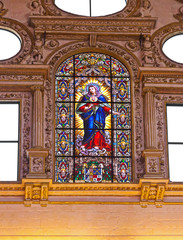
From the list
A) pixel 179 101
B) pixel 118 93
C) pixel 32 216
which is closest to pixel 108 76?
pixel 118 93

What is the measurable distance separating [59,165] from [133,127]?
197 cm

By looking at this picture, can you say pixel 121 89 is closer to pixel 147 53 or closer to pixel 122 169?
pixel 147 53

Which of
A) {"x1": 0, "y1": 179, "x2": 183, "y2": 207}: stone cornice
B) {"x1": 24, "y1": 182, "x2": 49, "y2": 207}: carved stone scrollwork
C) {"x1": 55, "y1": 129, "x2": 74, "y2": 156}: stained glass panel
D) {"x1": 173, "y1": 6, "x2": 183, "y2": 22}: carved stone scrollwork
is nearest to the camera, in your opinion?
Result: {"x1": 24, "y1": 182, "x2": 49, "y2": 207}: carved stone scrollwork

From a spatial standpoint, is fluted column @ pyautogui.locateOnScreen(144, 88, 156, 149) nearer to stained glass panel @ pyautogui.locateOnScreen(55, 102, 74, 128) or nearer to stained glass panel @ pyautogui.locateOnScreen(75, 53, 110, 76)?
stained glass panel @ pyautogui.locateOnScreen(75, 53, 110, 76)

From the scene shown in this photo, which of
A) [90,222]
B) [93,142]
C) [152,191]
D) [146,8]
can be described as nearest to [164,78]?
[146,8]

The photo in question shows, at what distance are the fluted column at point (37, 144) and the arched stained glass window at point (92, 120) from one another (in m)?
0.49

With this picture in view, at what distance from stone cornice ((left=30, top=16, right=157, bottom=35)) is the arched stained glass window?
641 mm

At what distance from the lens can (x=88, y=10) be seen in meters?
22.4

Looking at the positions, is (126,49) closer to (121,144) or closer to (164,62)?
(164,62)

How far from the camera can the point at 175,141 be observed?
20.8m

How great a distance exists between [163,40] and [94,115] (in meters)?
2.72

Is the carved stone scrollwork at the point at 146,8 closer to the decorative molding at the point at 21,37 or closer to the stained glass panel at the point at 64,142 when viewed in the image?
the decorative molding at the point at 21,37

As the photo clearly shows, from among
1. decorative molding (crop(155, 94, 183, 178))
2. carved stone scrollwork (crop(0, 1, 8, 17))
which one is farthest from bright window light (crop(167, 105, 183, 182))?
carved stone scrollwork (crop(0, 1, 8, 17))

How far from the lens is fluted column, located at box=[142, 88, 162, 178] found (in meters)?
20.0
